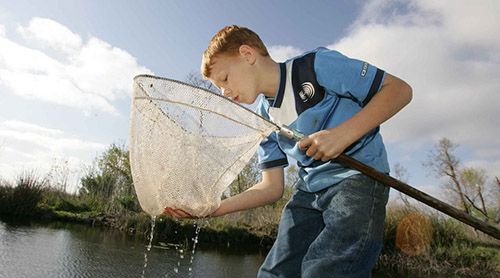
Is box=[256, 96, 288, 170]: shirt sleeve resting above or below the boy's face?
below

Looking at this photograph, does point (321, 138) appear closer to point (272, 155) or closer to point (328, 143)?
point (328, 143)

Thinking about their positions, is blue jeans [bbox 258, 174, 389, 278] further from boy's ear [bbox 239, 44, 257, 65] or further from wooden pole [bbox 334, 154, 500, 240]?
A: boy's ear [bbox 239, 44, 257, 65]

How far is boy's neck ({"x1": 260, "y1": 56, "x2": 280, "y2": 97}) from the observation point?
4.64ft

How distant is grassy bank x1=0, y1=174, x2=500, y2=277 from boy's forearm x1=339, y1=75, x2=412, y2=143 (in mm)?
5790

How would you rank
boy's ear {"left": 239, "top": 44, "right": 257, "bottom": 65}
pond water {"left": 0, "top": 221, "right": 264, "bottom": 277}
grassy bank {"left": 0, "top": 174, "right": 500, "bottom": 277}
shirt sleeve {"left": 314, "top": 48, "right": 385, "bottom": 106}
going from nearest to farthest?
1. shirt sleeve {"left": 314, "top": 48, "right": 385, "bottom": 106}
2. boy's ear {"left": 239, "top": 44, "right": 257, "bottom": 65}
3. pond water {"left": 0, "top": 221, "right": 264, "bottom": 277}
4. grassy bank {"left": 0, "top": 174, "right": 500, "bottom": 277}

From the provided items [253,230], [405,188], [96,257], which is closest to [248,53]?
[405,188]

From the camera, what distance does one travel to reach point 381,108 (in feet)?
4.00

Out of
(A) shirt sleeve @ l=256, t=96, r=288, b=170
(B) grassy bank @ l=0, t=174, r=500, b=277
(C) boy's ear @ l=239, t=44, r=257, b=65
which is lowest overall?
(B) grassy bank @ l=0, t=174, r=500, b=277

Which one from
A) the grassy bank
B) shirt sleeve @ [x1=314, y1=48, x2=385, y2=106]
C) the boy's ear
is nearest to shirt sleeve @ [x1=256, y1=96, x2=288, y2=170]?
the boy's ear

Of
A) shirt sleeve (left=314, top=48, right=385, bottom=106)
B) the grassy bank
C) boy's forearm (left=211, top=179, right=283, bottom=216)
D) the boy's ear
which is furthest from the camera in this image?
the grassy bank

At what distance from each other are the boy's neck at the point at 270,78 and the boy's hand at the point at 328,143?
0.32 meters

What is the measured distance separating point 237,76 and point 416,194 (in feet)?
2.57

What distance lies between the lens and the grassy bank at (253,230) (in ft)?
23.5

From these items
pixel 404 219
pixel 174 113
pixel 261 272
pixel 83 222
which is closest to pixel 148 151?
pixel 174 113
